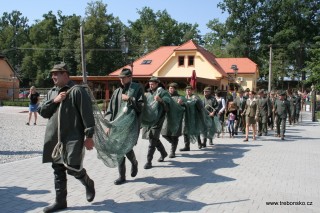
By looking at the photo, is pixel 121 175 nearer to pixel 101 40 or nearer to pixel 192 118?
pixel 192 118

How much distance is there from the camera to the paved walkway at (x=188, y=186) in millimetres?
5391

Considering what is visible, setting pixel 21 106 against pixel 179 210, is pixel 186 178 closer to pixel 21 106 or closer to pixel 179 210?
pixel 179 210

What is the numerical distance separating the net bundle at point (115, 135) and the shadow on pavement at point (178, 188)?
0.69 metres

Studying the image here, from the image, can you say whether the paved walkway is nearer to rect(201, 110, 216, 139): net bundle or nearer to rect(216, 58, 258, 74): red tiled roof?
rect(201, 110, 216, 139): net bundle

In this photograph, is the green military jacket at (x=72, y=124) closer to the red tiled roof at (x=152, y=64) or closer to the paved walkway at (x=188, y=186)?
the paved walkway at (x=188, y=186)

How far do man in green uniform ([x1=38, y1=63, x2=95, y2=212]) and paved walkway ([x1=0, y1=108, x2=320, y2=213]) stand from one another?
548 millimetres

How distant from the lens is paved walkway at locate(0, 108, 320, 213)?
539cm

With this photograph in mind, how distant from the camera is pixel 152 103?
25.9 feet

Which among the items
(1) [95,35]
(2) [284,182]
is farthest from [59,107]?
(1) [95,35]

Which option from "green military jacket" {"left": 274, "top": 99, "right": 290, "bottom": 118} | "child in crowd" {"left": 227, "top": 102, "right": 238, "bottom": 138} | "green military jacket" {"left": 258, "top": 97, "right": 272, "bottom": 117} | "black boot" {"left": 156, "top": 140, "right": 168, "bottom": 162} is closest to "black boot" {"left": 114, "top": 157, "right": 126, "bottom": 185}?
"black boot" {"left": 156, "top": 140, "right": 168, "bottom": 162}

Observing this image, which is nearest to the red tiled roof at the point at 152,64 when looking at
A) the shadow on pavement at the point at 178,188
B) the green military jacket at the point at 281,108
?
the green military jacket at the point at 281,108

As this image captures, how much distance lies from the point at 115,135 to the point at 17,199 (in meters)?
1.72

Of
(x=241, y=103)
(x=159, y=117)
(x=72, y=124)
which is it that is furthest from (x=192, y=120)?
(x=241, y=103)

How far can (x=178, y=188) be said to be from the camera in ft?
20.9
